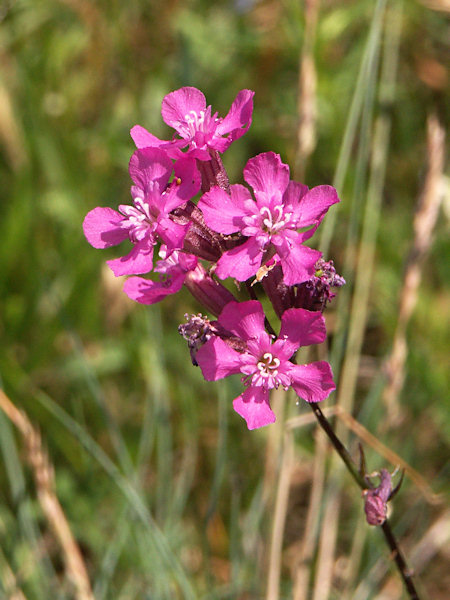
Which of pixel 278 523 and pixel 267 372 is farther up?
pixel 267 372

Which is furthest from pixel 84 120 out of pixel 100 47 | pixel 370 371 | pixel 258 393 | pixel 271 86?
pixel 258 393

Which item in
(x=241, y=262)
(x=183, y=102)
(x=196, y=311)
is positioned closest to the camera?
(x=241, y=262)

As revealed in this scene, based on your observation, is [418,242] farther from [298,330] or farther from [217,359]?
[217,359]

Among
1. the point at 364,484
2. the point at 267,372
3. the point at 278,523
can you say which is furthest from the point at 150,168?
the point at 278,523

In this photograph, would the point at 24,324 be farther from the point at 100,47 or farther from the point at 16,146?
the point at 100,47

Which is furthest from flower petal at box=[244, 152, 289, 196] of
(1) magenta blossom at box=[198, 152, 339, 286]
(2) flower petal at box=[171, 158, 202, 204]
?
(2) flower petal at box=[171, 158, 202, 204]

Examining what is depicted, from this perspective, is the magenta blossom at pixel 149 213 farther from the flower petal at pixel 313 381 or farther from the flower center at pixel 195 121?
the flower petal at pixel 313 381
